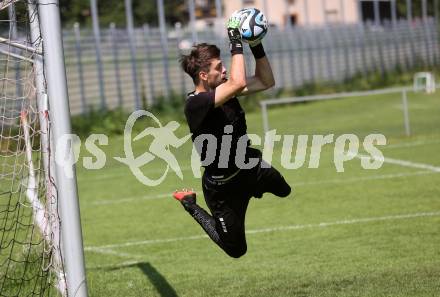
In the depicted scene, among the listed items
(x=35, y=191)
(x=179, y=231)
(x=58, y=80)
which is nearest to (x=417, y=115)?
(x=179, y=231)

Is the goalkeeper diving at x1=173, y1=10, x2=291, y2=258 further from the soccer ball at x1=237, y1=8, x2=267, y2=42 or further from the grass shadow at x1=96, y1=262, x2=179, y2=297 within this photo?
the grass shadow at x1=96, y1=262, x2=179, y2=297

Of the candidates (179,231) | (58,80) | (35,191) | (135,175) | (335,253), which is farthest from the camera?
(135,175)

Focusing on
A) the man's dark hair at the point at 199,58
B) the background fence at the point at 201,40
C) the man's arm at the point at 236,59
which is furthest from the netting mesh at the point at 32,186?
the background fence at the point at 201,40

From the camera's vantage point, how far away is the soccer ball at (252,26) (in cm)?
690

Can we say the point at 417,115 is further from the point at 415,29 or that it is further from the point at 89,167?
the point at 415,29

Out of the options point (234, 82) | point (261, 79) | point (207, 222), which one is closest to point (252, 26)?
point (234, 82)

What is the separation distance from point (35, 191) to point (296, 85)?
107ft

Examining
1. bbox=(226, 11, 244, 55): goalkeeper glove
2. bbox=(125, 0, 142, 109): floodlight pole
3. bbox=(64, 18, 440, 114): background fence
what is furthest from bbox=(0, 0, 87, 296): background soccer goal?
bbox=(125, 0, 142, 109): floodlight pole

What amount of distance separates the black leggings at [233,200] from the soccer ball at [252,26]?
1.29 meters

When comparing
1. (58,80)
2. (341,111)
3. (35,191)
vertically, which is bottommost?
(341,111)

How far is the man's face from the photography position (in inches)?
293

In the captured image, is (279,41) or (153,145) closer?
(153,145)

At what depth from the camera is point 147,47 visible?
1313 inches

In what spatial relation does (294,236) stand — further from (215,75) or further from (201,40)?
(201,40)
